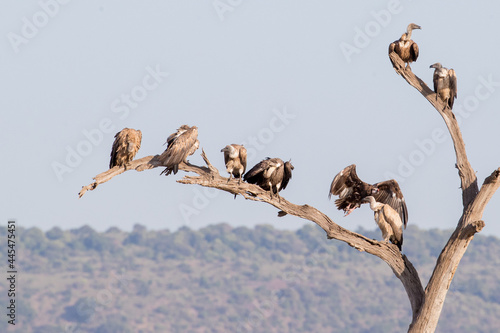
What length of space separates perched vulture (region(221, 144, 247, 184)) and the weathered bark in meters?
2.75

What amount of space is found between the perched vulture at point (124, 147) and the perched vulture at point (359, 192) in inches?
107

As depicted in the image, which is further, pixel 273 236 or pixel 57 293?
pixel 273 236

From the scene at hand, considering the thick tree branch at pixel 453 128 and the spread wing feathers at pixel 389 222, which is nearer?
the thick tree branch at pixel 453 128

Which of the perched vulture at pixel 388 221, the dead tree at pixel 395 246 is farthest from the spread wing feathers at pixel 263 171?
the perched vulture at pixel 388 221

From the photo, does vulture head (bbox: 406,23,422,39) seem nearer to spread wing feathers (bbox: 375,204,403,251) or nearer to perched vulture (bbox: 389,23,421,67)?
perched vulture (bbox: 389,23,421,67)

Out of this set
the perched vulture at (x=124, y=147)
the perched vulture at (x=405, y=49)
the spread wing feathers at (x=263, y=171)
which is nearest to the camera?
the spread wing feathers at (x=263, y=171)

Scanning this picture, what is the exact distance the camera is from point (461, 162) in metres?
12.7

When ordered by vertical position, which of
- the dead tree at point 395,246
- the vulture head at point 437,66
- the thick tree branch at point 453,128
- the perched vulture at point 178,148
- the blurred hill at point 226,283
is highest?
the blurred hill at point 226,283

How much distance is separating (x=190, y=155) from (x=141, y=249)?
108m

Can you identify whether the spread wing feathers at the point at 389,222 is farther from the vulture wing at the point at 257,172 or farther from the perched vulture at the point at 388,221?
the vulture wing at the point at 257,172

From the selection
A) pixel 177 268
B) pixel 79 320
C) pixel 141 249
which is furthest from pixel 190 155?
pixel 141 249

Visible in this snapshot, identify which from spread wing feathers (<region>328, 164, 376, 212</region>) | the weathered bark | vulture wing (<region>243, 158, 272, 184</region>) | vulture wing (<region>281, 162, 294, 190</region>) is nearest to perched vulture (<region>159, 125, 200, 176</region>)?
vulture wing (<region>243, 158, 272, 184</region>)

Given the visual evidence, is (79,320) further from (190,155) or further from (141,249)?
(190,155)

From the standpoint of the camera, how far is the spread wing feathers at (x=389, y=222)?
504 inches
